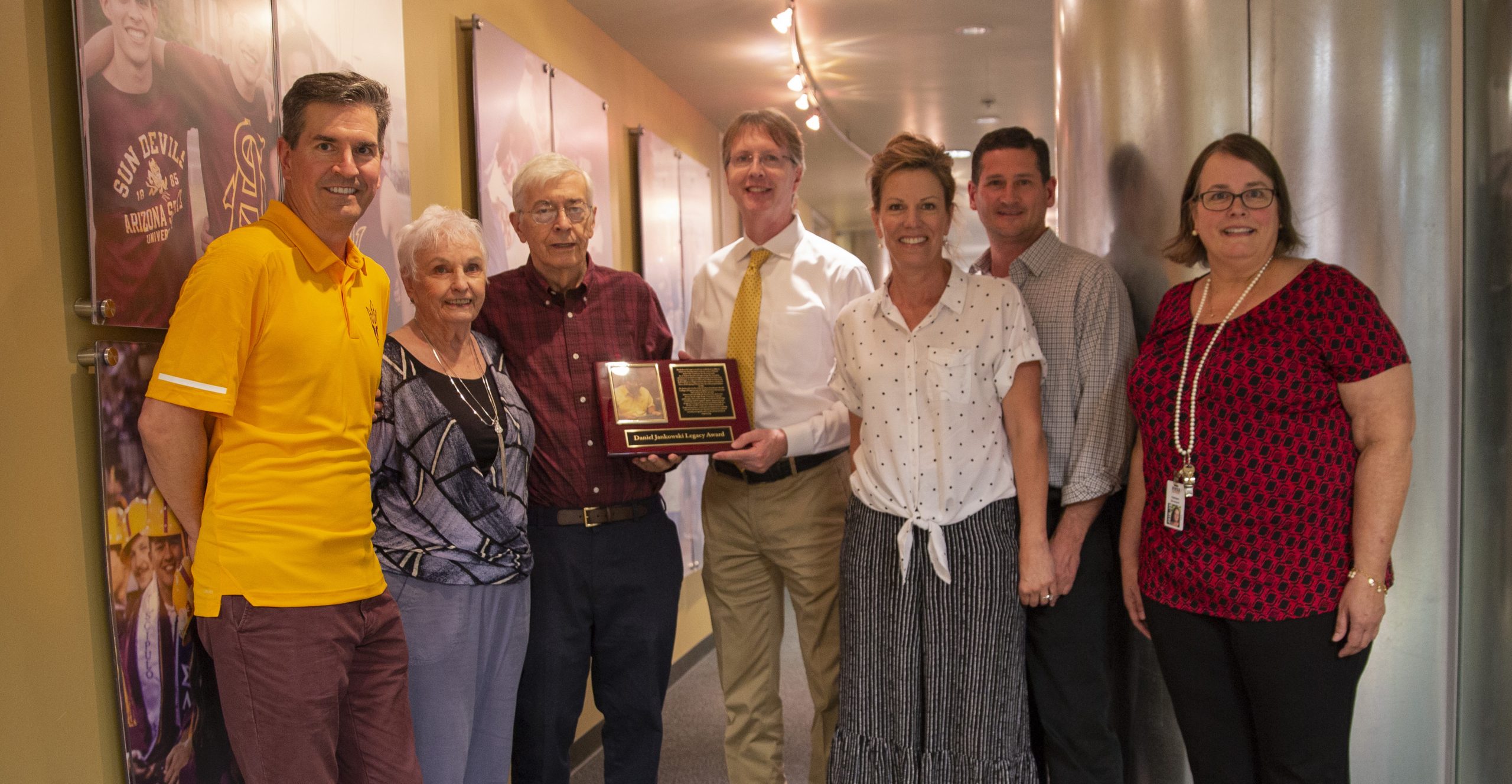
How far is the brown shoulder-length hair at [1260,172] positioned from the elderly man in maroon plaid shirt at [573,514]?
1.26 metres

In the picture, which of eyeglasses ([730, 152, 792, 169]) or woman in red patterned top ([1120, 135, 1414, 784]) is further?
eyeglasses ([730, 152, 792, 169])

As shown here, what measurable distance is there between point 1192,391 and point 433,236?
161cm

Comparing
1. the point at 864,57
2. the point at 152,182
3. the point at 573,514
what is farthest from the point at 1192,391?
the point at 864,57

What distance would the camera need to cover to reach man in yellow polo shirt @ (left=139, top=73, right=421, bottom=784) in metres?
1.74

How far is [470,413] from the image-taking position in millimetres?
2264

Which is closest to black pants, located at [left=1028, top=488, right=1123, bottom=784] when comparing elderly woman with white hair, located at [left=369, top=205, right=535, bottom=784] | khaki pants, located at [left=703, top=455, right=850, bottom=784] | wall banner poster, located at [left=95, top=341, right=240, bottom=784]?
khaki pants, located at [left=703, top=455, right=850, bottom=784]

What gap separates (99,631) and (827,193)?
8.47 m

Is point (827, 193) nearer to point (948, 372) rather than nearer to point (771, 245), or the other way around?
point (771, 245)

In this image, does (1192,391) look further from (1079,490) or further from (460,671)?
(460,671)

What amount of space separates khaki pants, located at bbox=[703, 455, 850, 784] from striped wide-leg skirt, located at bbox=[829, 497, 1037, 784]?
373 millimetres

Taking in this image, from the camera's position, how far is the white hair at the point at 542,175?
99.5 inches

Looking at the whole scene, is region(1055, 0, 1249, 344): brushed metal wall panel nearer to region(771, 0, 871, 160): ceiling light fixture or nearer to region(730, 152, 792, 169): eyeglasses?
region(730, 152, 792, 169): eyeglasses

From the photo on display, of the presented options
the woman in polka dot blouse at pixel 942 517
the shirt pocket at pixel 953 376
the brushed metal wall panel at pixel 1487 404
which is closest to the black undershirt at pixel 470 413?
the woman in polka dot blouse at pixel 942 517

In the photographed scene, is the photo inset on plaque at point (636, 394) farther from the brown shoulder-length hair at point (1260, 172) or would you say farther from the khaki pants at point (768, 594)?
the brown shoulder-length hair at point (1260, 172)
